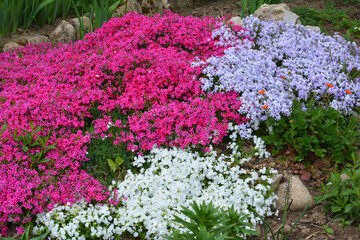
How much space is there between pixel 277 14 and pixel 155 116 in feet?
15.7

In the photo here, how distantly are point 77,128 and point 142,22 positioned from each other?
3.30 m

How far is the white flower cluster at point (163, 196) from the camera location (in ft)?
13.4

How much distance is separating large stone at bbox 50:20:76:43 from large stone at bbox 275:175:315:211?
5.94 m

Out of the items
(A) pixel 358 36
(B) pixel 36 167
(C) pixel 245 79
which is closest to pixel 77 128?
(B) pixel 36 167

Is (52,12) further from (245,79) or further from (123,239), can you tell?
(123,239)

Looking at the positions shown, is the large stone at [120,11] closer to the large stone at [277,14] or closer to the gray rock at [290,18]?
the large stone at [277,14]

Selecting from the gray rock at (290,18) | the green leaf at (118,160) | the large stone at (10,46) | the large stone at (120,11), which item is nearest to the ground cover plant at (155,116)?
the green leaf at (118,160)

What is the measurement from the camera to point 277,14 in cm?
828

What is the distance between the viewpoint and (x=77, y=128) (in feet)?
17.9

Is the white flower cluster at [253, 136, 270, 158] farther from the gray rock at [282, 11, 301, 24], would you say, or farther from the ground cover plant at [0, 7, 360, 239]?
the gray rock at [282, 11, 301, 24]

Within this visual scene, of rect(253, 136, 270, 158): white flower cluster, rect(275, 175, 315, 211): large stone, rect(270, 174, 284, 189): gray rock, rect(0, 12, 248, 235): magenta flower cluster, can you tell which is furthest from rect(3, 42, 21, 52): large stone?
rect(275, 175, 315, 211): large stone

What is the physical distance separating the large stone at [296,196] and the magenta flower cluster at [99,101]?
3.90 ft

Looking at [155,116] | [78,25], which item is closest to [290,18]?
[155,116]

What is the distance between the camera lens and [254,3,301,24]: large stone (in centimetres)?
809
